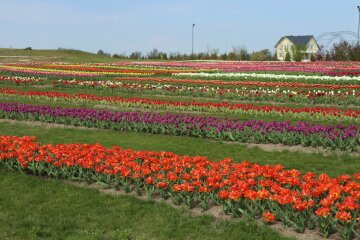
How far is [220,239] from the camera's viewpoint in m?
5.29

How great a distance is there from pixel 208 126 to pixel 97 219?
642cm

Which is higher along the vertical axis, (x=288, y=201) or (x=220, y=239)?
(x=288, y=201)

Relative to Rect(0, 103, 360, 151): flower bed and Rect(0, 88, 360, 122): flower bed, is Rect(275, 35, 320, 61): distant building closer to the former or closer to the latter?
Rect(0, 88, 360, 122): flower bed

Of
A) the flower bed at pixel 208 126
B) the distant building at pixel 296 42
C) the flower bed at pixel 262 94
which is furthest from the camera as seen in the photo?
the distant building at pixel 296 42

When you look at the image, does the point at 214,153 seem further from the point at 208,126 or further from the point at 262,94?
the point at 262,94

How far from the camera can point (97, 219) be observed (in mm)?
6012

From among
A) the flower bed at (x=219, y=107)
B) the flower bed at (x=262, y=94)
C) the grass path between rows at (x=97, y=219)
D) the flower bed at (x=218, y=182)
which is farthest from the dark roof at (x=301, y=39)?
the grass path between rows at (x=97, y=219)

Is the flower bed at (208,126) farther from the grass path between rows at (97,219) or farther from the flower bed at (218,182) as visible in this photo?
the grass path between rows at (97,219)

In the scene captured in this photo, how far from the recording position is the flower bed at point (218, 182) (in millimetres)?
5457

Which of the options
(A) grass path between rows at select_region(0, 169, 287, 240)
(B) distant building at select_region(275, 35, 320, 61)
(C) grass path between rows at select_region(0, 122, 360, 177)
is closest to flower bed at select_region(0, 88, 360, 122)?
(C) grass path between rows at select_region(0, 122, 360, 177)

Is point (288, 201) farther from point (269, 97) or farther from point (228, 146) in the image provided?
point (269, 97)

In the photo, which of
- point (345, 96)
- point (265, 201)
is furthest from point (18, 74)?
point (265, 201)

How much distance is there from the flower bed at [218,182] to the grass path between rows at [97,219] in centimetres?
32

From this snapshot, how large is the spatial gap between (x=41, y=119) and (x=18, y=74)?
72.9ft
